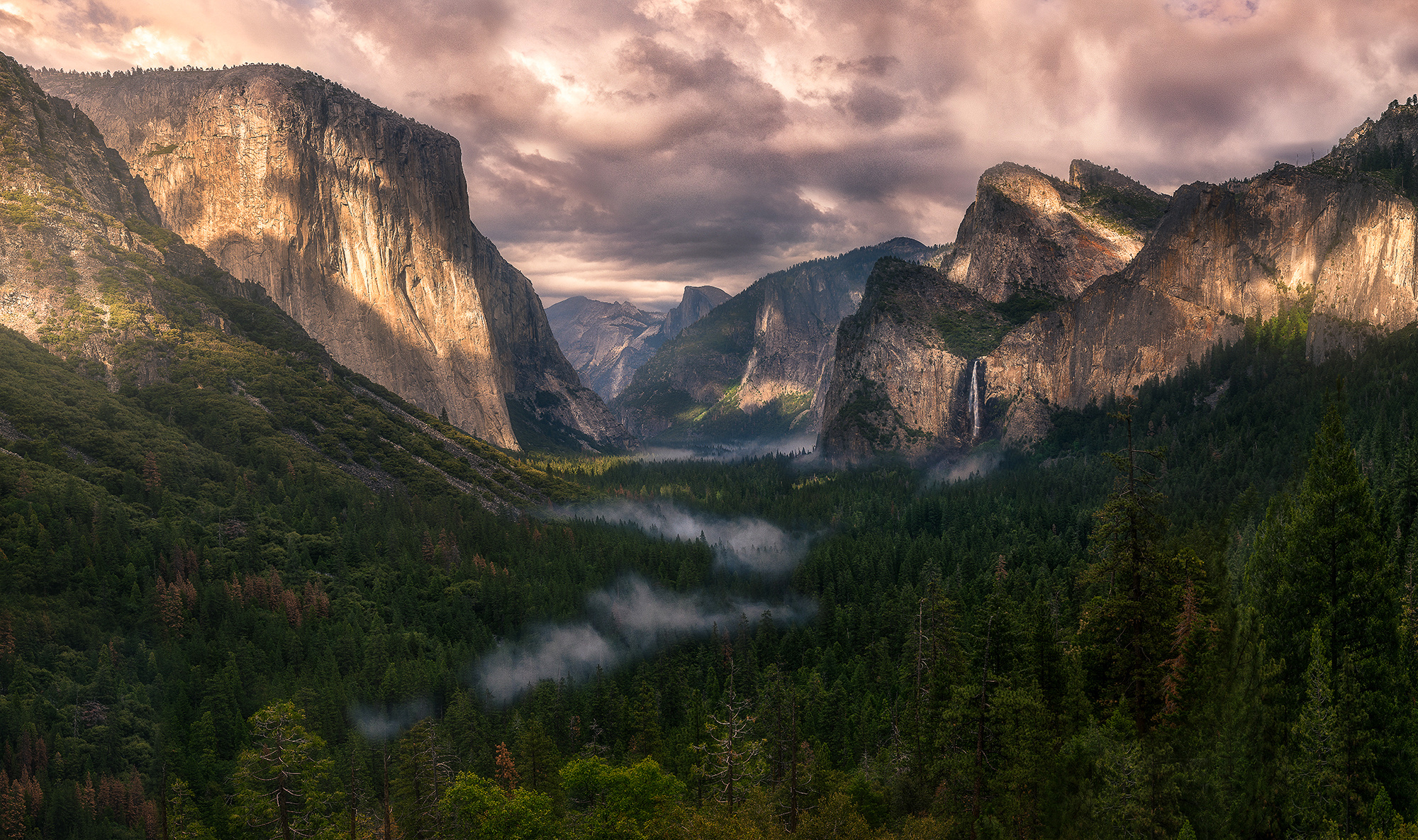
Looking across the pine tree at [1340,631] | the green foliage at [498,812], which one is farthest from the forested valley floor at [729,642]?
the green foliage at [498,812]

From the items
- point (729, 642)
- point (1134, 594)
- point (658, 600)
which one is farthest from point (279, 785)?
point (658, 600)

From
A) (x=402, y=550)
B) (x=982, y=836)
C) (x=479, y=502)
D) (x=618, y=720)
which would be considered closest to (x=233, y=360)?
(x=479, y=502)

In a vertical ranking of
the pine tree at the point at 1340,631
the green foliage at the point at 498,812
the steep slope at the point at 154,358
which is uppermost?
the steep slope at the point at 154,358

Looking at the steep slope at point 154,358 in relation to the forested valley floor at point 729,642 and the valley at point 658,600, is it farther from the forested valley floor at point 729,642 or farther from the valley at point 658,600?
the forested valley floor at point 729,642

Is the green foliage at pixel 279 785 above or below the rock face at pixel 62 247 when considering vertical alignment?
below

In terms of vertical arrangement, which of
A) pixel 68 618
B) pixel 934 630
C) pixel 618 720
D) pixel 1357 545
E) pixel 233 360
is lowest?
pixel 618 720

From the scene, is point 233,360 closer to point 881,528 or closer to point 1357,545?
point 881,528

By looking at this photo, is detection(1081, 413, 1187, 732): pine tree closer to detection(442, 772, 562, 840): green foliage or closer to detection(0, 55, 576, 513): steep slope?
detection(442, 772, 562, 840): green foliage
